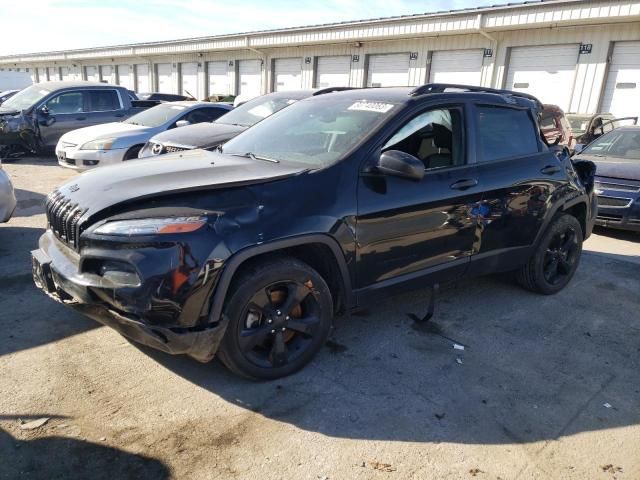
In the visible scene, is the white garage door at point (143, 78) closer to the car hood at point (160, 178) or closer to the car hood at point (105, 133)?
the car hood at point (105, 133)

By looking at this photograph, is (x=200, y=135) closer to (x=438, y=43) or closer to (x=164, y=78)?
(x=438, y=43)

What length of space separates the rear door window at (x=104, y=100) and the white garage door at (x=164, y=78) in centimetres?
2082

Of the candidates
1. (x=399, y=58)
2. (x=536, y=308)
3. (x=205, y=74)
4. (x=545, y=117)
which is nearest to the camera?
(x=536, y=308)

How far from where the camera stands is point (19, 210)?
22.9 feet

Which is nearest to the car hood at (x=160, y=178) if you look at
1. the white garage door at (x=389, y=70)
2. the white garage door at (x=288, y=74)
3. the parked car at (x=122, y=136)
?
the parked car at (x=122, y=136)

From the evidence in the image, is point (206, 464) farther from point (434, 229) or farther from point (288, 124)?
point (288, 124)

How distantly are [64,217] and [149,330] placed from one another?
0.94m

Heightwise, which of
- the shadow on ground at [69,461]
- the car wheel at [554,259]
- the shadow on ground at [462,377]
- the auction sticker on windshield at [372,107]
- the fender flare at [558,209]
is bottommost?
the shadow on ground at [462,377]

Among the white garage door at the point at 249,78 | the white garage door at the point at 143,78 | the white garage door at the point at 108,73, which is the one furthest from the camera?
the white garage door at the point at 108,73

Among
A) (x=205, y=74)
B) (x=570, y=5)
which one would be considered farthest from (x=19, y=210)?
(x=205, y=74)

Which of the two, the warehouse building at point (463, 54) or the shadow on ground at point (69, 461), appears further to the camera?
the warehouse building at point (463, 54)

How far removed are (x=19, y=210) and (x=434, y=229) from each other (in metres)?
6.04

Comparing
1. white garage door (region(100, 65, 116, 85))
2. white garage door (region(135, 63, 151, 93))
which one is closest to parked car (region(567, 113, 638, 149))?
white garage door (region(135, 63, 151, 93))

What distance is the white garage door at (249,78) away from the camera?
989 inches
